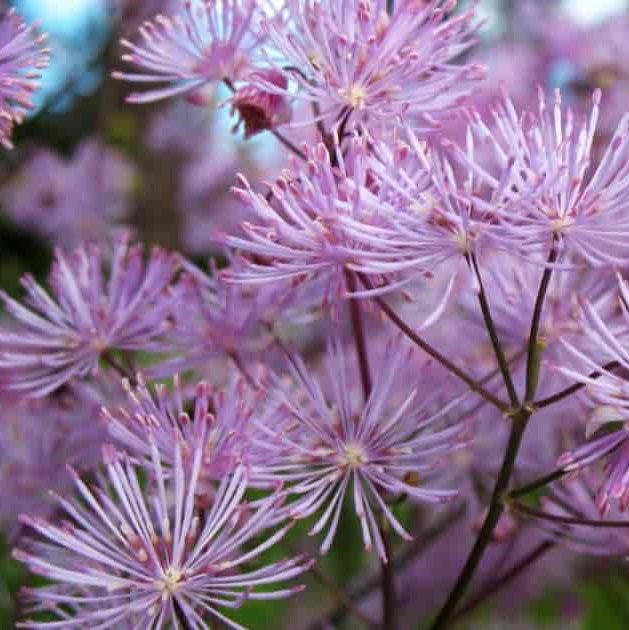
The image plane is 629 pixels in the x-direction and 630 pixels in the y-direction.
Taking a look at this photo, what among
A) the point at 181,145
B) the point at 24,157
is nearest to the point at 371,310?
the point at 24,157

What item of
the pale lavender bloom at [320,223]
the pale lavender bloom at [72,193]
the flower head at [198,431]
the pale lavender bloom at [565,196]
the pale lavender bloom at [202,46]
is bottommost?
the flower head at [198,431]

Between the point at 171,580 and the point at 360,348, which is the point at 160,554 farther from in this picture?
the point at 360,348

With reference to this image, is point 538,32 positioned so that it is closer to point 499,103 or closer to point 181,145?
point 181,145

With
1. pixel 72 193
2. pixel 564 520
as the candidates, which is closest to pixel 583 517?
pixel 564 520

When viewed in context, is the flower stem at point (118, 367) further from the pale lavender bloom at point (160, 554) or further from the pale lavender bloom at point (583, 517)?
the pale lavender bloom at point (583, 517)

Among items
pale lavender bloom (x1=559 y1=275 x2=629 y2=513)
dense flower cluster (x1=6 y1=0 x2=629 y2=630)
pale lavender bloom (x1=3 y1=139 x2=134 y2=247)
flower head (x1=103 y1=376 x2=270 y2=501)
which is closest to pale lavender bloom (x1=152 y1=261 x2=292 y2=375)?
dense flower cluster (x1=6 y1=0 x2=629 y2=630)

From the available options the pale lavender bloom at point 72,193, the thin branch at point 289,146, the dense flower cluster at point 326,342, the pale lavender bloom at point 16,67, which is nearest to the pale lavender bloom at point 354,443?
the dense flower cluster at point 326,342

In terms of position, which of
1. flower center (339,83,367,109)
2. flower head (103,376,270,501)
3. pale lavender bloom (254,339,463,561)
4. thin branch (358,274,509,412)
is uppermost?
flower center (339,83,367,109)

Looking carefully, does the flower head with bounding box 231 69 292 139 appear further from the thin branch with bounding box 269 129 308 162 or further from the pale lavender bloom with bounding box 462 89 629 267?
the pale lavender bloom with bounding box 462 89 629 267
